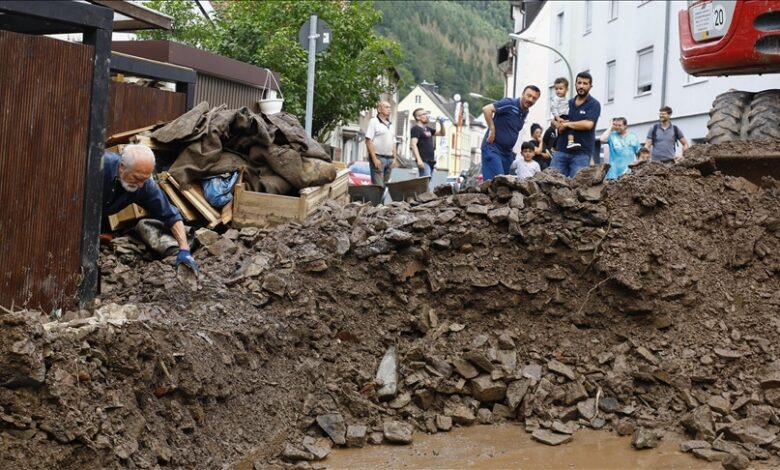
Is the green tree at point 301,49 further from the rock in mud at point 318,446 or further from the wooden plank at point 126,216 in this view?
the rock in mud at point 318,446

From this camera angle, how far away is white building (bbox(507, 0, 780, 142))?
2356 centimetres

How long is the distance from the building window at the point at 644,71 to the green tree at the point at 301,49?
7503mm

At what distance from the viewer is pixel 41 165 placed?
658 cm

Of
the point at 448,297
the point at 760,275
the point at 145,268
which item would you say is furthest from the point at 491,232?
the point at 145,268

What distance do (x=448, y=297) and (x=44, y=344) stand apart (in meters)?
4.00

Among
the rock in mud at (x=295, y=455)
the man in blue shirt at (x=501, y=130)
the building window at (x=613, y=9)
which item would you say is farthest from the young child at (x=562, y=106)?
the building window at (x=613, y=9)

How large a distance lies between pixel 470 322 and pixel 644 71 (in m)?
21.8

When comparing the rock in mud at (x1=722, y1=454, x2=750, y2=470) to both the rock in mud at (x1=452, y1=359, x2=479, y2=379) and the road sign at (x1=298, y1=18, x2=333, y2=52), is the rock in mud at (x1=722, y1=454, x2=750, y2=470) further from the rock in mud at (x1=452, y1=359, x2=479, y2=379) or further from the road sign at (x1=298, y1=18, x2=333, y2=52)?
the road sign at (x1=298, y1=18, x2=333, y2=52)

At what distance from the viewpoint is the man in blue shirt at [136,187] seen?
723 cm

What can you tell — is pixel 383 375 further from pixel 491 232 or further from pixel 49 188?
pixel 49 188

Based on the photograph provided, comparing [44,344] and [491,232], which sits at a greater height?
[491,232]

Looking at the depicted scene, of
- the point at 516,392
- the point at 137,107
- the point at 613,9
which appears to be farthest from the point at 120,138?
the point at 613,9

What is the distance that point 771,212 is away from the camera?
355 inches

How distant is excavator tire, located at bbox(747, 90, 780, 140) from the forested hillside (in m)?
134
